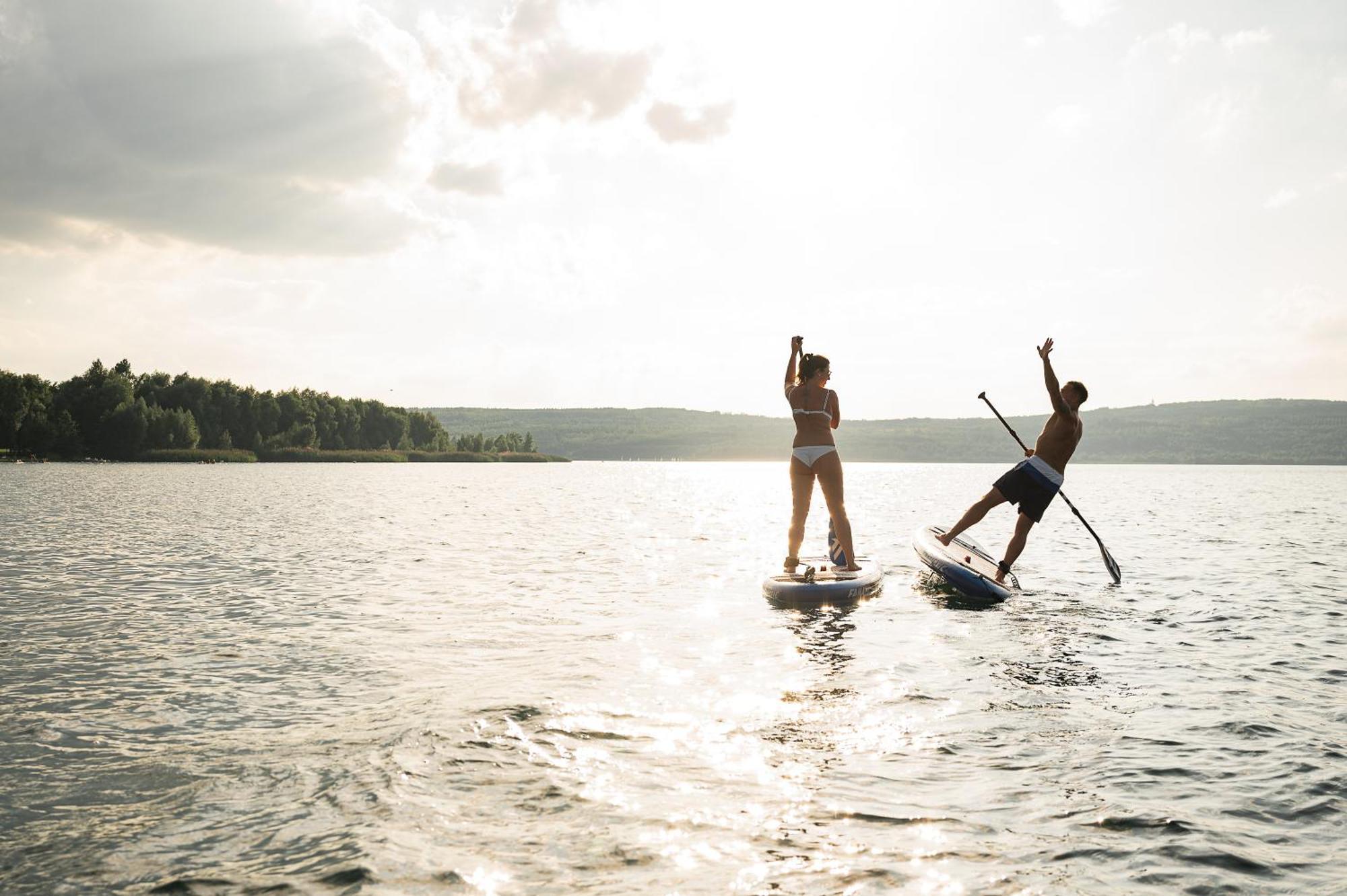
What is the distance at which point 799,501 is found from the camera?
1420 centimetres

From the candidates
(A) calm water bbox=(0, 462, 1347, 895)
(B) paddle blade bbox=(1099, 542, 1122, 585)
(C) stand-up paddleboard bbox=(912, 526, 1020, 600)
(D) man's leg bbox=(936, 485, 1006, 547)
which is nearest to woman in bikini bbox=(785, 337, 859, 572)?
(A) calm water bbox=(0, 462, 1347, 895)

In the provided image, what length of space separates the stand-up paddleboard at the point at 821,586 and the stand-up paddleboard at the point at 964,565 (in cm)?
124

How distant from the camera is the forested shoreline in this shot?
412 feet

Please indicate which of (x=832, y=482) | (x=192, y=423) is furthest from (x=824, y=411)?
(x=192, y=423)

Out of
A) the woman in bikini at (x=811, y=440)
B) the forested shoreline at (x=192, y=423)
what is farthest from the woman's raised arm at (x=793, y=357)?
the forested shoreline at (x=192, y=423)

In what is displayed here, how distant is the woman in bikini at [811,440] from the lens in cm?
1407

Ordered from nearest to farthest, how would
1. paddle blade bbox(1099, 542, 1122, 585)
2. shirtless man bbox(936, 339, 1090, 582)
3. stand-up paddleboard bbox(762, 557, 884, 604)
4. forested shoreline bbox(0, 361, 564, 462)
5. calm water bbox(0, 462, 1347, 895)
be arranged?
calm water bbox(0, 462, 1347, 895), stand-up paddleboard bbox(762, 557, 884, 604), shirtless man bbox(936, 339, 1090, 582), paddle blade bbox(1099, 542, 1122, 585), forested shoreline bbox(0, 361, 564, 462)

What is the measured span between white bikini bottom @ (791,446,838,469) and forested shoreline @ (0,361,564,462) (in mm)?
141567

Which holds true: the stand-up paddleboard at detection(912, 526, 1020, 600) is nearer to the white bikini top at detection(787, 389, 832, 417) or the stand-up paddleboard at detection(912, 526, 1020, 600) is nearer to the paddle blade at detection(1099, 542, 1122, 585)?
the paddle blade at detection(1099, 542, 1122, 585)

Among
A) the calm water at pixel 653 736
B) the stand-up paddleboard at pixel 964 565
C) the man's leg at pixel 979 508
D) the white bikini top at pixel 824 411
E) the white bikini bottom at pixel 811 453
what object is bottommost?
the calm water at pixel 653 736

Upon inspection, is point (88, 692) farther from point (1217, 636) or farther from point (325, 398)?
point (325, 398)

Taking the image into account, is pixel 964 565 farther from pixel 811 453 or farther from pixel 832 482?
pixel 811 453

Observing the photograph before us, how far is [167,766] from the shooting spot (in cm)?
591

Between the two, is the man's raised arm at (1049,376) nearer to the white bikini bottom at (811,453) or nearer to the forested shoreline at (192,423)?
the white bikini bottom at (811,453)
